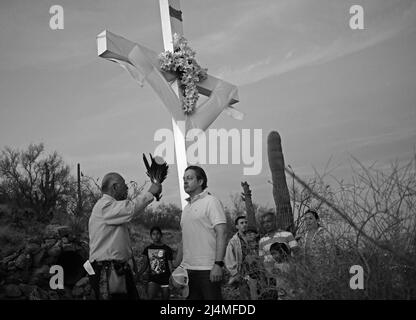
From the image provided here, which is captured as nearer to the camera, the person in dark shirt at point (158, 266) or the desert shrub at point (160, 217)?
the person in dark shirt at point (158, 266)

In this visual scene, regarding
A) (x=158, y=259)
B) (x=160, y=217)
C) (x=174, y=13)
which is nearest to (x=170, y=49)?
(x=174, y=13)

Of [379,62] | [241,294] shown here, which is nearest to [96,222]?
[241,294]

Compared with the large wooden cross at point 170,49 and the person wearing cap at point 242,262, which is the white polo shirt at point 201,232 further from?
the large wooden cross at point 170,49

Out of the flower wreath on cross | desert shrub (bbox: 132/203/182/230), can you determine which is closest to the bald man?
the flower wreath on cross

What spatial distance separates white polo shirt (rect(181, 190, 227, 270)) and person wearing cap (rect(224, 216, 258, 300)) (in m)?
0.37

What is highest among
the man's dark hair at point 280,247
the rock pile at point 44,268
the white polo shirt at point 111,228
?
the white polo shirt at point 111,228

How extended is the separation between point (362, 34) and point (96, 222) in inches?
235

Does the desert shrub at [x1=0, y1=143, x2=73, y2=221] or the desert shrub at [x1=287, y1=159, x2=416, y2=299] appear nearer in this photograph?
the desert shrub at [x1=287, y1=159, x2=416, y2=299]

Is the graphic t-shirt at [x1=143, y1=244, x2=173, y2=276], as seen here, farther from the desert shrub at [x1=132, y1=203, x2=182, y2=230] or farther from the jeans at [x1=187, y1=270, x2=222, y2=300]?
the desert shrub at [x1=132, y1=203, x2=182, y2=230]

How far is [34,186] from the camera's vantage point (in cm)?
856

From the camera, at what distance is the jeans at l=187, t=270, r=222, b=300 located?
12.7ft

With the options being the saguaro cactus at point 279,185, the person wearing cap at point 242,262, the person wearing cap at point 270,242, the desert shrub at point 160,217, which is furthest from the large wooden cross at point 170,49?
the desert shrub at point 160,217

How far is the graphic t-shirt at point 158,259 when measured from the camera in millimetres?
5230

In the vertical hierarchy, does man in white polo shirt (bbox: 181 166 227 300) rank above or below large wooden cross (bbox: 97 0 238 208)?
below
